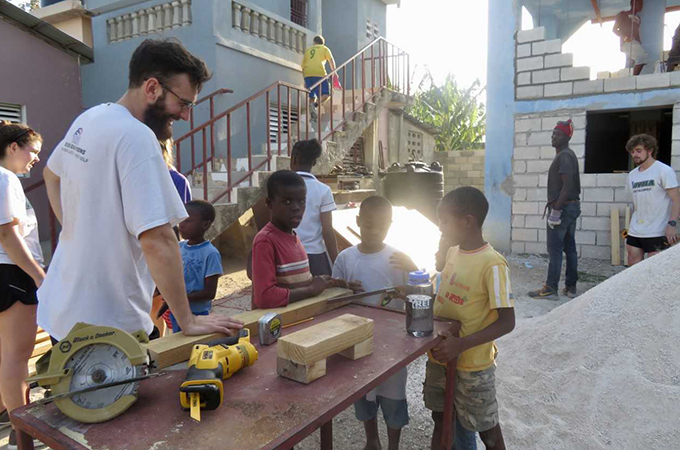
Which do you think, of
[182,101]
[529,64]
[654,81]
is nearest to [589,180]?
[654,81]

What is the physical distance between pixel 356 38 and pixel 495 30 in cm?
478

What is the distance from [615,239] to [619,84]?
2.24m

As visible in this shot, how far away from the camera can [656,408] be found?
225 cm

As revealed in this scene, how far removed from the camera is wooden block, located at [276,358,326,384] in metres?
1.28

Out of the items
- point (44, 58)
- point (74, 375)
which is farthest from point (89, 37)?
point (74, 375)

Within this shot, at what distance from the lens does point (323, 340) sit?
133 centimetres

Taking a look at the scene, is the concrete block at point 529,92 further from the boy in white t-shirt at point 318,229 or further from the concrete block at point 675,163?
the boy in white t-shirt at point 318,229

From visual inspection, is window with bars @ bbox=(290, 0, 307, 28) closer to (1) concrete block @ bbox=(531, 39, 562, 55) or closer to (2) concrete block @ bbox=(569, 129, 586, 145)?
(1) concrete block @ bbox=(531, 39, 562, 55)

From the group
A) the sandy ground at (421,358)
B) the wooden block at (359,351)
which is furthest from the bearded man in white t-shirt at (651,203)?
the wooden block at (359,351)

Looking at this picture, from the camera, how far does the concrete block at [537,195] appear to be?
736 centimetres

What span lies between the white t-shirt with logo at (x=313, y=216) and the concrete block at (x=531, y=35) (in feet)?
19.2

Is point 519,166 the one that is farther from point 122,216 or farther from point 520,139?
point 122,216

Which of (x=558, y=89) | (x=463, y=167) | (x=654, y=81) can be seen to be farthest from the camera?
(x=463, y=167)

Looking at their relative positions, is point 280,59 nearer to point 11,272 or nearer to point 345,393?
point 11,272
